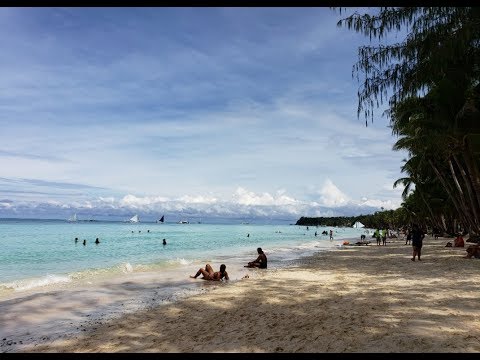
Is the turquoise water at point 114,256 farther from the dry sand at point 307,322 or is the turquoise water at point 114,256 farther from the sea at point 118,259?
the dry sand at point 307,322

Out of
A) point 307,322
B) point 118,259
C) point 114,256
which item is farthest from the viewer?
point 114,256

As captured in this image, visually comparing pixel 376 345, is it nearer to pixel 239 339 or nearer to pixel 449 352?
pixel 449 352

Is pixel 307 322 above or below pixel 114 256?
above

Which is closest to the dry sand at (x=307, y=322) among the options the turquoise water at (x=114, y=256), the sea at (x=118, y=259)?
the sea at (x=118, y=259)

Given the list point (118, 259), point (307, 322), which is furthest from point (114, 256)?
point (307, 322)

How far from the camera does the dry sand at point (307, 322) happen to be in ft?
20.9

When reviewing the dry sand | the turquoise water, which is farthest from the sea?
the dry sand

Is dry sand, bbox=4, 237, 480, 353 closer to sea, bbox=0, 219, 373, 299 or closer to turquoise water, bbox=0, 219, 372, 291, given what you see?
sea, bbox=0, 219, 373, 299

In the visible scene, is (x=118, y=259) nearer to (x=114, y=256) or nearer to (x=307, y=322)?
(x=114, y=256)

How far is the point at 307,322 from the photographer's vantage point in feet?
25.7

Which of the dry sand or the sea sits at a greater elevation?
the dry sand

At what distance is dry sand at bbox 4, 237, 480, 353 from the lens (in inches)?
251

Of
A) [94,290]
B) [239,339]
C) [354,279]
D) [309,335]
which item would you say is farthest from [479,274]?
[94,290]
